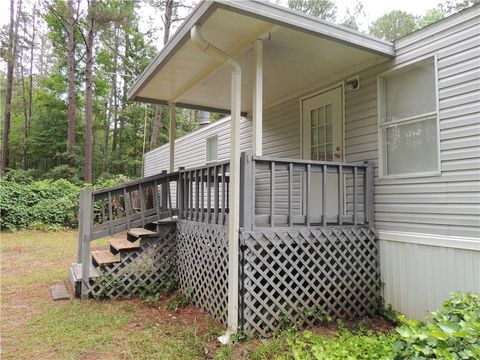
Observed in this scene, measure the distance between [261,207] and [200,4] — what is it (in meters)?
4.10

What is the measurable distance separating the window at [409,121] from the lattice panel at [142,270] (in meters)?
3.09

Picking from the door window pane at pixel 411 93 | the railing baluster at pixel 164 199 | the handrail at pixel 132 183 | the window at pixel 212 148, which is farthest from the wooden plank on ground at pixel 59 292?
the window at pixel 212 148

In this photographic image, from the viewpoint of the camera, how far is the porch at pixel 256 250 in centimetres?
347

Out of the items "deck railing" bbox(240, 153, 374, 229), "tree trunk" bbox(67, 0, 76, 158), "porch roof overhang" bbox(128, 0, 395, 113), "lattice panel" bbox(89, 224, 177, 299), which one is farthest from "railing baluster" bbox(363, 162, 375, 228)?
"tree trunk" bbox(67, 0, 76, 158)

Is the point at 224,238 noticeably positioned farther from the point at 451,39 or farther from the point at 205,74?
the point at 451,39

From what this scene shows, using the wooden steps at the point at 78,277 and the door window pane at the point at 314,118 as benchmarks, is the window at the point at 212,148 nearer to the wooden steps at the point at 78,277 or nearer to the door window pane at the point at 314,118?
the door window pane at the point at 314,118

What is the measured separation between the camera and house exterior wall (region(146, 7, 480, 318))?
3.27 m

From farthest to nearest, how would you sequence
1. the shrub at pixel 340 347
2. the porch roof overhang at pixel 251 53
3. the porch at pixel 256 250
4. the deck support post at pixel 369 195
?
1. the deck support post at pixel 369 195
2. the porch at pixel 256 250
3. the porch roof overhang at pixel 251 53
4. the shrub at pixel 340 347

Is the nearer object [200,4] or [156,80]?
[200,4]

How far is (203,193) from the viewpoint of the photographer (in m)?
4.70

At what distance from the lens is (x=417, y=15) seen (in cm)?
2044

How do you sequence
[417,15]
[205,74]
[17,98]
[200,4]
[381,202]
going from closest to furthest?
[200,4] → [381,202] → [205,74] → [417,15] → [17,98]

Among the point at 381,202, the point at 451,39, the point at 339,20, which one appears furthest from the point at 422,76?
the point at 339,20

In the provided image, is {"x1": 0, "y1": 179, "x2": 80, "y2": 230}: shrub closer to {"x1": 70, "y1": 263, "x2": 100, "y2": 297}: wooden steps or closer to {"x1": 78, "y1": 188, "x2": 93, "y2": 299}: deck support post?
{"x1": 70, "y1": 263, "x2": 100, "y2": 297}: wooden steps
